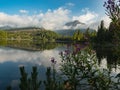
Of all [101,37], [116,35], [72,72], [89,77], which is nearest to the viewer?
[116,35]

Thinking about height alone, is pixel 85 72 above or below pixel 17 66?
above

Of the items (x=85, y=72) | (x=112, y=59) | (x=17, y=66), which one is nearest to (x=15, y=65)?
(x=17, y=66)

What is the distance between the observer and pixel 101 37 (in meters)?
92.0

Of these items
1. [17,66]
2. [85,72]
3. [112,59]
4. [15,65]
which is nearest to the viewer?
[85,72]

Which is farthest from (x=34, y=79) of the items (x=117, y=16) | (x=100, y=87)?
(x=100, y=87)

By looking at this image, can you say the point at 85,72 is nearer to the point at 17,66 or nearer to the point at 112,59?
the point at 17,66

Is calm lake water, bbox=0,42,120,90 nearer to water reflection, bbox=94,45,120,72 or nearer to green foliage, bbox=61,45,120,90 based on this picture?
water reflection, bbox=94,45,120,72

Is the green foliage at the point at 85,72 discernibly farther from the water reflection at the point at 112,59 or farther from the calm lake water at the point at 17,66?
the calm lake water at the point at 17,66

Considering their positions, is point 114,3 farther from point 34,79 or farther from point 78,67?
point 78,67

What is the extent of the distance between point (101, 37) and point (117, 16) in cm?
8574

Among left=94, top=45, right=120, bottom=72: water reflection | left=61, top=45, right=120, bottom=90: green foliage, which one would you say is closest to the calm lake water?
left=94, top=45, right=120, bottom=72: water reflection

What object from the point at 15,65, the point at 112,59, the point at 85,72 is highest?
the point at 85,72

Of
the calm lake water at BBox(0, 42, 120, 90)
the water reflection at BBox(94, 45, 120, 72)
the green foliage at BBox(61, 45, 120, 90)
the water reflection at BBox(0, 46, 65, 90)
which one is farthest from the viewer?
the water reflection at BBox(0, 46, 65, 90)

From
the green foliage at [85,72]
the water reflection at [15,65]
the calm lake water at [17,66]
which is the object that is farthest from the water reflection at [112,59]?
the water reflection at [15,65]
